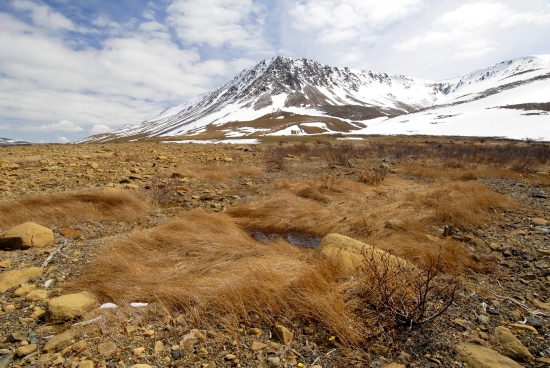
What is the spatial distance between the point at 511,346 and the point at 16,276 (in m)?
5.67

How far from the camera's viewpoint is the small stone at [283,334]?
259 centimetres

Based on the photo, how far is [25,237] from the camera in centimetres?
435

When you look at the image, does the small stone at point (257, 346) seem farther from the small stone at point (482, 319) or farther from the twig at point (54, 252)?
the twig at point (54, 252)

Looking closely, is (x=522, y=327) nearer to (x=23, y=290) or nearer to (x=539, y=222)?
(x=539, y=222)

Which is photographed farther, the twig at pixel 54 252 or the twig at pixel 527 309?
the twig at pixel 54 252

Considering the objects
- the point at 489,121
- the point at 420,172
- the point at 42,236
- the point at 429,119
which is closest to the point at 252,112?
the point at 429,119

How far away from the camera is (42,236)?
4.55m

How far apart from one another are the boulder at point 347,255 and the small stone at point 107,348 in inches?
106

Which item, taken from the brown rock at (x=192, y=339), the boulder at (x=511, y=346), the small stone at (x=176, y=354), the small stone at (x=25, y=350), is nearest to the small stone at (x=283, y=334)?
the brown rock at (x=192, y=339)

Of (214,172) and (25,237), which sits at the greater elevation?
(214,172)

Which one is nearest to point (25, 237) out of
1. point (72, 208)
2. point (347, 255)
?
point (72, 208)

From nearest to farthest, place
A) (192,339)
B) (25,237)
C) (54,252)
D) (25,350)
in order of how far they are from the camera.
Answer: (25,350), (192,339), (54,252), (25,237)

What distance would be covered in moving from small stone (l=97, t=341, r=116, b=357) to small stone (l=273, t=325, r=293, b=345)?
148 centimetres

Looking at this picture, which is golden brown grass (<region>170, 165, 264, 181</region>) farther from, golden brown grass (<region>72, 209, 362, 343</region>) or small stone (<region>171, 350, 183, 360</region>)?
small stone (<region>171, 350, 183, 360</region>)
